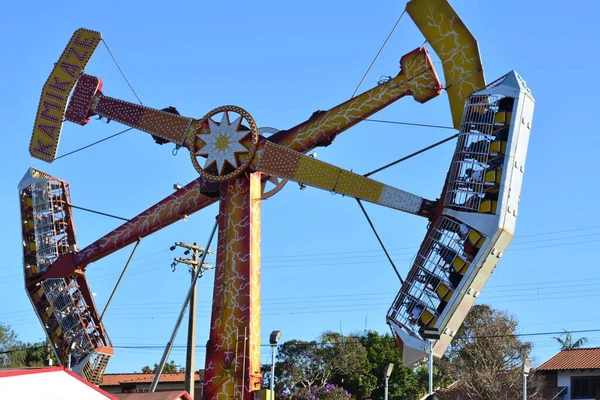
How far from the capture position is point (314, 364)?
58906mm

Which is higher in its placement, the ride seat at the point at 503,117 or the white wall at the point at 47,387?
the ride seat at the point at 503,117

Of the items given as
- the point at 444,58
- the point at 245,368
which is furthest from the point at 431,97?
the point at 245,368

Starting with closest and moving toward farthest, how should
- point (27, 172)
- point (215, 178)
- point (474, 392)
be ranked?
point (215, 178) < point (27, 172) < point (474, 392)

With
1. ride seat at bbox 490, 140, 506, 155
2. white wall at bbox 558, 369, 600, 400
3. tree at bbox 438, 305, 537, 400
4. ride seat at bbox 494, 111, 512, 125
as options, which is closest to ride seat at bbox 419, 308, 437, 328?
ride seat at bbox 490, 140, 506, 155

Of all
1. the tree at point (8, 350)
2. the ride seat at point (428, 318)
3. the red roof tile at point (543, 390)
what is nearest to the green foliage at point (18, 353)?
the tree at point (8, 350)

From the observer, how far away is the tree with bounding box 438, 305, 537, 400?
48312 mm

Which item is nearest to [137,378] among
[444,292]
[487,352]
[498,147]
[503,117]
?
[487,352]

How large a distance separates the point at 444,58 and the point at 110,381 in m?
39.4

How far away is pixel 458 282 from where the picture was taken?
23594 millimetres

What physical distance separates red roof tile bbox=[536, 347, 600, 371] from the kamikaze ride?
26.3 meters

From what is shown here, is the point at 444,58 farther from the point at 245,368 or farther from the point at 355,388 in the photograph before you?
the point at 355,388

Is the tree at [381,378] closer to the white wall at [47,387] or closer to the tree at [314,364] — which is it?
the tree at [314,364]

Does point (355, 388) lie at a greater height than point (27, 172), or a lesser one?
lesser

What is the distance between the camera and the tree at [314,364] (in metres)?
57.9
